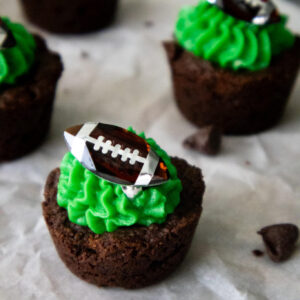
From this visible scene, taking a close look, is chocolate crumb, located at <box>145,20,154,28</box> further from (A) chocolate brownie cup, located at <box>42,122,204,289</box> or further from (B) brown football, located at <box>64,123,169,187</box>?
(B) brown football, located at <box>64,123,169,187</box>

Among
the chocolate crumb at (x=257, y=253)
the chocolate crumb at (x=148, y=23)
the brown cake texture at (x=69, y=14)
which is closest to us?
the chocolate crumb at (x=257, y=253)

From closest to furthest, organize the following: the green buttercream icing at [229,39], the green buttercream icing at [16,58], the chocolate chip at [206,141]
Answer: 1. the green buttercream icing at [16,58]
2. the green buttercream icing at [229,39]
3. the chocolate chip at [206,141]

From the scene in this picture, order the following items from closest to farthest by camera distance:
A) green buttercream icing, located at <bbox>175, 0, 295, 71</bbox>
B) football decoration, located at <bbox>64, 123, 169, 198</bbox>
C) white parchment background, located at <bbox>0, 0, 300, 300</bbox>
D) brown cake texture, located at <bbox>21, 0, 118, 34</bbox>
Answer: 1. football decoration, located at <bbox>64, 123, 169, 198</bbox>
2. white parchment background, located at <bbox>0, 0, 300, 300</bbox>
3. green buttercream icing, located at <bbox>175, 0, 295, 71</bbox>
4. brown cake texture, located at <bbox>21, 0, 118, 34</bbox>

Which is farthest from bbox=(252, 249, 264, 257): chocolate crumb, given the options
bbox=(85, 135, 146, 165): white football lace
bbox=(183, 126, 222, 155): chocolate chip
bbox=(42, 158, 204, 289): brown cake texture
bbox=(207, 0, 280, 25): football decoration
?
bbox=(207, 0, 280, 25): football decoration

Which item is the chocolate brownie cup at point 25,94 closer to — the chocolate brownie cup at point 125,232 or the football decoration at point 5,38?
the football decoration at point 5,38

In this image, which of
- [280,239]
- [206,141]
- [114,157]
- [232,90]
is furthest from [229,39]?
[114,157]

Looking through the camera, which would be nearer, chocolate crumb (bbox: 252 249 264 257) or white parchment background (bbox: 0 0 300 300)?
white parchment background (bbox: 0 0 300 300)

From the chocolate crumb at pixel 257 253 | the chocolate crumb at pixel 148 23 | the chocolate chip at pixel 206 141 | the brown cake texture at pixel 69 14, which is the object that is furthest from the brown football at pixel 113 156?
the chocolate crumb at pixel 148 23

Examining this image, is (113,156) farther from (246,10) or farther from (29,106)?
(246,10)
